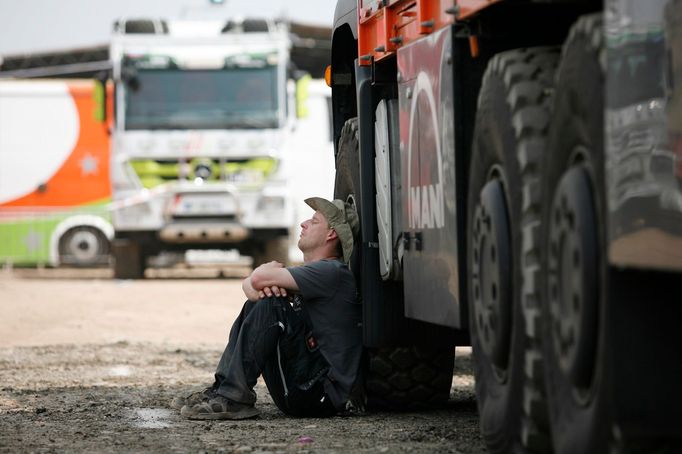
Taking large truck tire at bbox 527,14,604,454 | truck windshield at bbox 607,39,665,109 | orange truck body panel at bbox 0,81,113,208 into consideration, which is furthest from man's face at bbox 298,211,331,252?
orange truck body panel at bbox 0,81,113,208

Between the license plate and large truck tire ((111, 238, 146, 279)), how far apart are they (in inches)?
65.0

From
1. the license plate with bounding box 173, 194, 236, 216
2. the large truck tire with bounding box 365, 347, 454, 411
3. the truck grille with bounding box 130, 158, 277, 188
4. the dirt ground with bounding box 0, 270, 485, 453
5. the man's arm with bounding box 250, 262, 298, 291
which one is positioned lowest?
the dirt ground with bounding box 0, 270, 485, 453

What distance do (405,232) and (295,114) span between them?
50.4 feet

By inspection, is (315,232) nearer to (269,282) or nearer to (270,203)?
(269,282)

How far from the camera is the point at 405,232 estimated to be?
20.8ft

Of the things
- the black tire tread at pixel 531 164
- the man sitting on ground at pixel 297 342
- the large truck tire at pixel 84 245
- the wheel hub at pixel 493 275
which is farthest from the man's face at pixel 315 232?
the large truck tire at pixel 84 245

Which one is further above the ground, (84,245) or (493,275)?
(84,245)

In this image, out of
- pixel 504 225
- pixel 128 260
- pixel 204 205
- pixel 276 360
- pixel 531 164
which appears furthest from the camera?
pixel 128 260

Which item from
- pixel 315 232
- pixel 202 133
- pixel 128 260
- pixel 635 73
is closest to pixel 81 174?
pixel 128 260

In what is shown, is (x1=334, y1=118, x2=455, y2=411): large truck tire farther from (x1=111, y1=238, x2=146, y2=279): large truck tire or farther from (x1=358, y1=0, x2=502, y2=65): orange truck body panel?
(x1=111, y1=238, x2=146, y2=279): large truck tire

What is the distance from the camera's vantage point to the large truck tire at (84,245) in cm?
2631

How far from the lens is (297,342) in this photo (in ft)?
23.3

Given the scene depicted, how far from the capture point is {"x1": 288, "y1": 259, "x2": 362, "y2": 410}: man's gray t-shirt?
23.5ft

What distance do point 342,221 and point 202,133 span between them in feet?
47.4
